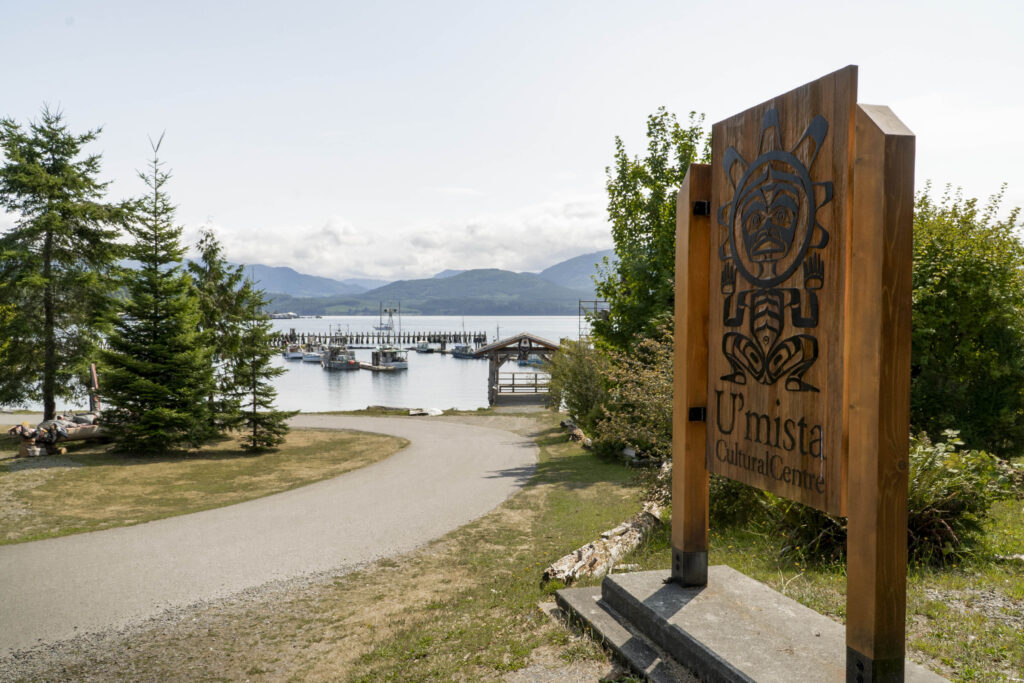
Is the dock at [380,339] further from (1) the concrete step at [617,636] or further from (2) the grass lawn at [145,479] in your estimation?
(1) the concrete step at [617,636]

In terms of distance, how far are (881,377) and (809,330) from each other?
59cm

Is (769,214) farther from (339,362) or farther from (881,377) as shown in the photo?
(339,362)

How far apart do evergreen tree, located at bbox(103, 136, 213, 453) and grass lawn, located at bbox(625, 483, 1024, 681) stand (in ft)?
53.0

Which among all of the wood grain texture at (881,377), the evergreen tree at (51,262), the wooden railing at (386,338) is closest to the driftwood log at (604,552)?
the wood grain texture at (881,377)

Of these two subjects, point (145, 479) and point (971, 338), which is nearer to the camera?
point (971, 338)

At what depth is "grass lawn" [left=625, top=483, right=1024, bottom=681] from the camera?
4004 mm

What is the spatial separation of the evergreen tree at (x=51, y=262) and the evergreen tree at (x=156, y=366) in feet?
10.9

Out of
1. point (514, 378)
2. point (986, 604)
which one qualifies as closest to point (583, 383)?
point (986, 604)

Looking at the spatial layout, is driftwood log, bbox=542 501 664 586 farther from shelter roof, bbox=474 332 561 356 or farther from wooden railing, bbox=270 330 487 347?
wooden railing, bbox=270 330 487 347

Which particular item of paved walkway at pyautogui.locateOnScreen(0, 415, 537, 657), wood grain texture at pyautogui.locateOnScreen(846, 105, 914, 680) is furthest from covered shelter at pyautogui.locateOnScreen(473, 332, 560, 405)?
wood grain texture at pyautogui.locateOnScreen(846, 105, 914, 680)

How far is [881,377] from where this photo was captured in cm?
313

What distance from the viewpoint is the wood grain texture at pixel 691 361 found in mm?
4738

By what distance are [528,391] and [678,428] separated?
3653 centimetres

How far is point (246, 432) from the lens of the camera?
80.8ft
